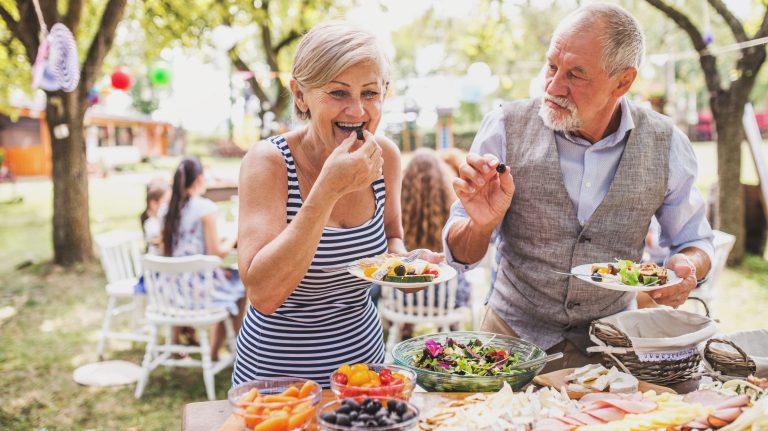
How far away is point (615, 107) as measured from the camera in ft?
7.09

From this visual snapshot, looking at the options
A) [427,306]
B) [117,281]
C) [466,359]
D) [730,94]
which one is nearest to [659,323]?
[466,359]

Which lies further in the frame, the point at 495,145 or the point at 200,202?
the point at 200,202

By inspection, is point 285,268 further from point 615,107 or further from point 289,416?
point 615,107

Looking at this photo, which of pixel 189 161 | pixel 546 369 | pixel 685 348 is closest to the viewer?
pixel 685 348

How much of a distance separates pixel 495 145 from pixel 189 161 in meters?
3.58

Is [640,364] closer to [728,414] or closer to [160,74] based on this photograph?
[728,414]

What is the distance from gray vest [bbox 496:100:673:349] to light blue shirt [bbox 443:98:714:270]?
0.11 ft

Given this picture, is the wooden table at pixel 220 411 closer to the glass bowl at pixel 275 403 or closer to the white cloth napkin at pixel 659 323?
the glass bowl at pixel 275 403

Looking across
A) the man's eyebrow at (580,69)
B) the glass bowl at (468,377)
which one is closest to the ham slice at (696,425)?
the glass bowl at (468,377)

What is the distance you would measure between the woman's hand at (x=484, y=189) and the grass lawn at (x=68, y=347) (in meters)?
3.15

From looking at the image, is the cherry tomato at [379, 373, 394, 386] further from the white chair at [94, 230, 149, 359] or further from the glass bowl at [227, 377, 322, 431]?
the white chair at [94, 230, 149, 359]

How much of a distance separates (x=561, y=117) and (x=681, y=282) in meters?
0.62

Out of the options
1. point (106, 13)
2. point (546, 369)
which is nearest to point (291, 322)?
point (546, 369)

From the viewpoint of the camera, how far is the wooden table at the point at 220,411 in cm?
157
